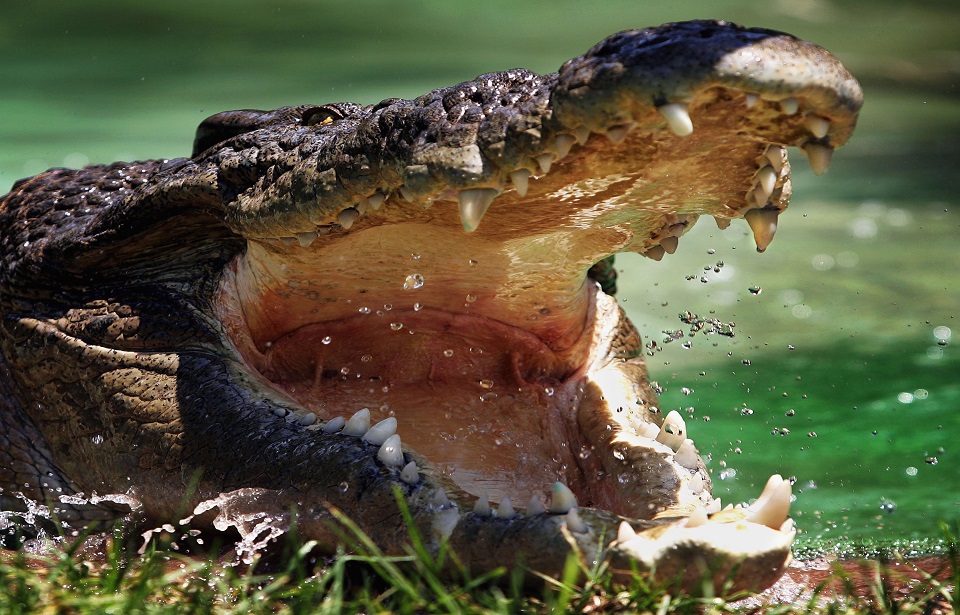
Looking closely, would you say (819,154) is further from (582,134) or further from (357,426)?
(357,426)

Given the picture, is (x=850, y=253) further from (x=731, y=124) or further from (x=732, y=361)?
(x=731, y=124)

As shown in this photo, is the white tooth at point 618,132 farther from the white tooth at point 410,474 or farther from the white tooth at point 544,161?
the white tooth at point 410,474

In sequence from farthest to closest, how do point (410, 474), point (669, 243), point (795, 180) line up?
point (795, 180) → point (669, 243) → point (410, 474)

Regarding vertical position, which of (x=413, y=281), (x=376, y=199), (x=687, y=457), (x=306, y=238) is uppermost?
(x=376, y=199)

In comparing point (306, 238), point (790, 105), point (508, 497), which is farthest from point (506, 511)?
point (790, 105)

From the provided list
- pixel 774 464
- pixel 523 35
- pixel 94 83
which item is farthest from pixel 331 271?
pixel 523 35

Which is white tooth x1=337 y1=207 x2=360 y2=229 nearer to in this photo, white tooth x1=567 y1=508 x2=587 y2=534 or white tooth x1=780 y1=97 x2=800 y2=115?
white tooth x1=567 y1=508 x2=587 y2=534
